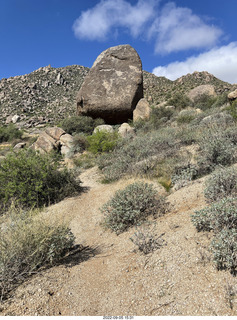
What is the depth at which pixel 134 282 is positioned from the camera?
2.62m

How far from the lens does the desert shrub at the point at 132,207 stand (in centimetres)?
420

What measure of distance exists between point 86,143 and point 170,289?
1160 centimetres

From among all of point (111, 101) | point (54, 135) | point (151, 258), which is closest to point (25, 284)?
point (151, 258)

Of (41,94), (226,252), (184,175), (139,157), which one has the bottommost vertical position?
(226,252)

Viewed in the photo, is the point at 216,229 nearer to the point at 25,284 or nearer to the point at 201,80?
the point at 25,284

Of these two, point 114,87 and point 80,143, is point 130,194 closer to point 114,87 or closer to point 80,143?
point 80,143

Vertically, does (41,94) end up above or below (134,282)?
above

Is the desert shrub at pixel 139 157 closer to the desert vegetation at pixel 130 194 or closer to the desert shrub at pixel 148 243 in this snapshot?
the desert vegetation at pixel 130 194

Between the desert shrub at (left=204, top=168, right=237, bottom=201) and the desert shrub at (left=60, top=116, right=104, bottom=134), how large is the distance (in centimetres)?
Answer: 1284

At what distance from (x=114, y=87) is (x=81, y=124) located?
3983 millimetres

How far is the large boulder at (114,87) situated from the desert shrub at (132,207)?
40.7 feet

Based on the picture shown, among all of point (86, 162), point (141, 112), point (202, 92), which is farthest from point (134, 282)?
point (202, 92)

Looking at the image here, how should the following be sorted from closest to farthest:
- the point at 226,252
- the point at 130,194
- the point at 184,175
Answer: the point at 226,252, the point at 130,194, the point at 184,175

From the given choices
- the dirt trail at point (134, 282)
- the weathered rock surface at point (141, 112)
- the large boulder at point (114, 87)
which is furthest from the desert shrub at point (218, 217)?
the large boulder at point (114, 87)
